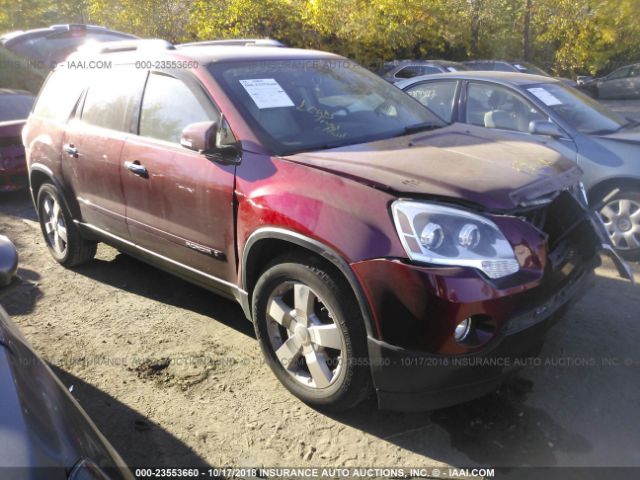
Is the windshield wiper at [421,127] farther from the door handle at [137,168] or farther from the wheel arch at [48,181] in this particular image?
the wheel arch at [48,181]

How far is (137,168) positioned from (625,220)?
403 centimetres

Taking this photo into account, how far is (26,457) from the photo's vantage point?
147 cm

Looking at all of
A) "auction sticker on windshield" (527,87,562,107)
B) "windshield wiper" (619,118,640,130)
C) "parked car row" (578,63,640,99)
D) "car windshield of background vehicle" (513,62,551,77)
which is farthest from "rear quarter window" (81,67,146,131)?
"parked car row" (578,63,640,99)

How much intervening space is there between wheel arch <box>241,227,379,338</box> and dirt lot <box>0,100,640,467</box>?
61 cm

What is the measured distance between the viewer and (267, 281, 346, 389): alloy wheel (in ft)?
9.25

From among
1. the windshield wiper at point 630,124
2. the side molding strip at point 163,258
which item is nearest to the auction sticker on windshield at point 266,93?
the side molding strip at point 163,258

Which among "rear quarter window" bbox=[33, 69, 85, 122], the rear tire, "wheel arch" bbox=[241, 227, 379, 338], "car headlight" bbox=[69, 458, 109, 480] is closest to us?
"car headlight" bbox=[69, 458, 109, 480]

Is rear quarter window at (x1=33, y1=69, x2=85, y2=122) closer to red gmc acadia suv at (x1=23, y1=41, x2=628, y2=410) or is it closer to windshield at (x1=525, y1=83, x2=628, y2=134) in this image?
red gmc acadia suv at (x1=23, y1=41, x2=628, y2=410)

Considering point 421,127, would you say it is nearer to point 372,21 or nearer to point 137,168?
point 137,168

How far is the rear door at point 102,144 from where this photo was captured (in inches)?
157

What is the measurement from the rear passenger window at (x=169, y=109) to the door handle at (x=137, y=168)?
0.67 feet

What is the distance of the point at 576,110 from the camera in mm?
5477

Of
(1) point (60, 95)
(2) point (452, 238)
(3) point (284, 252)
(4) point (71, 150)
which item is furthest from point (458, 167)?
(1) point (60, 95)

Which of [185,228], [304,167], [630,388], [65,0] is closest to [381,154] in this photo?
[304,167]
